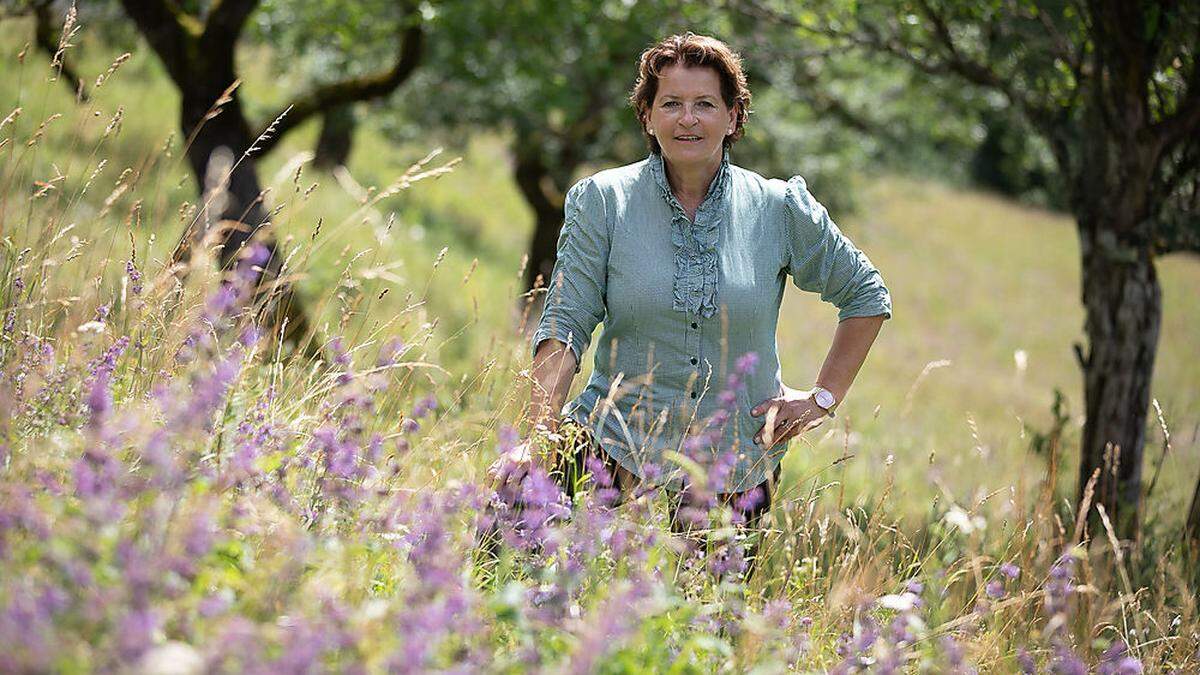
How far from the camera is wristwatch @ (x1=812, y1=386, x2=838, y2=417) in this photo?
127 inches

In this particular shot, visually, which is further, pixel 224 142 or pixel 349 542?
pixel 224 142

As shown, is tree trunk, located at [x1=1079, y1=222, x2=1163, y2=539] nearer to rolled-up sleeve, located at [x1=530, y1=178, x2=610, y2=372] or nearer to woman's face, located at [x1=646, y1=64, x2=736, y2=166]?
woman's face, located at [x1=646, y1=64, x2=736, y2=166]

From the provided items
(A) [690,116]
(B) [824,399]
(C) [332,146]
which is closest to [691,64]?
(A) [690,116]

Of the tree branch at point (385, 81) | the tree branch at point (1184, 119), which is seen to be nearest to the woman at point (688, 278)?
Result: the tree branch at point (1184, 119)

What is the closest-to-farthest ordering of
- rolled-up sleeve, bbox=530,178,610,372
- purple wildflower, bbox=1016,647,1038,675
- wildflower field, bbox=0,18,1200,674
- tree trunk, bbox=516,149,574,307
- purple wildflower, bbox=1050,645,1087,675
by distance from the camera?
wildflower field, bbox=0,18,1200,674, purple wildflower, bbox=1050,645,1087,675, purple wildflower, bbox=1016,647,1038,675, rolled-up sleeve, bbox=530,178,610,372, tree trunk, bbox=516,149,574,307

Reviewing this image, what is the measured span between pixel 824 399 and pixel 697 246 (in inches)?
21.8

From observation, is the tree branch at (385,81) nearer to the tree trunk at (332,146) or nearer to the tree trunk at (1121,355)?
the tree trunk at (1121,355)

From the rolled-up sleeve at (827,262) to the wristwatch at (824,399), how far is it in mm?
235

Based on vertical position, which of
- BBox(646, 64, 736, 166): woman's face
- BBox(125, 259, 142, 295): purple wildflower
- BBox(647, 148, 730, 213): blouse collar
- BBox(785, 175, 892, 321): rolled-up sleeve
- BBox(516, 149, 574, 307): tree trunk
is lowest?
BBox(516, 149, 574, 307): tree trunk

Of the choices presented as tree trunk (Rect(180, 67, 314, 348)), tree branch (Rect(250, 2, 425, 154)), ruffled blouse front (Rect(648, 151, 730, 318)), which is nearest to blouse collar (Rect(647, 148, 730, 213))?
ruffled blouse front (Rect(648, 151, 730, 318))

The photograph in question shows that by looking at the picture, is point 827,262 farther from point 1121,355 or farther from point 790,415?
point 1121,355

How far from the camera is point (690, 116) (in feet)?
10.4

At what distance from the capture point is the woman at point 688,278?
315cm

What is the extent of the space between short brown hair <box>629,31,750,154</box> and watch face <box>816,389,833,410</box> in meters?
0.78
